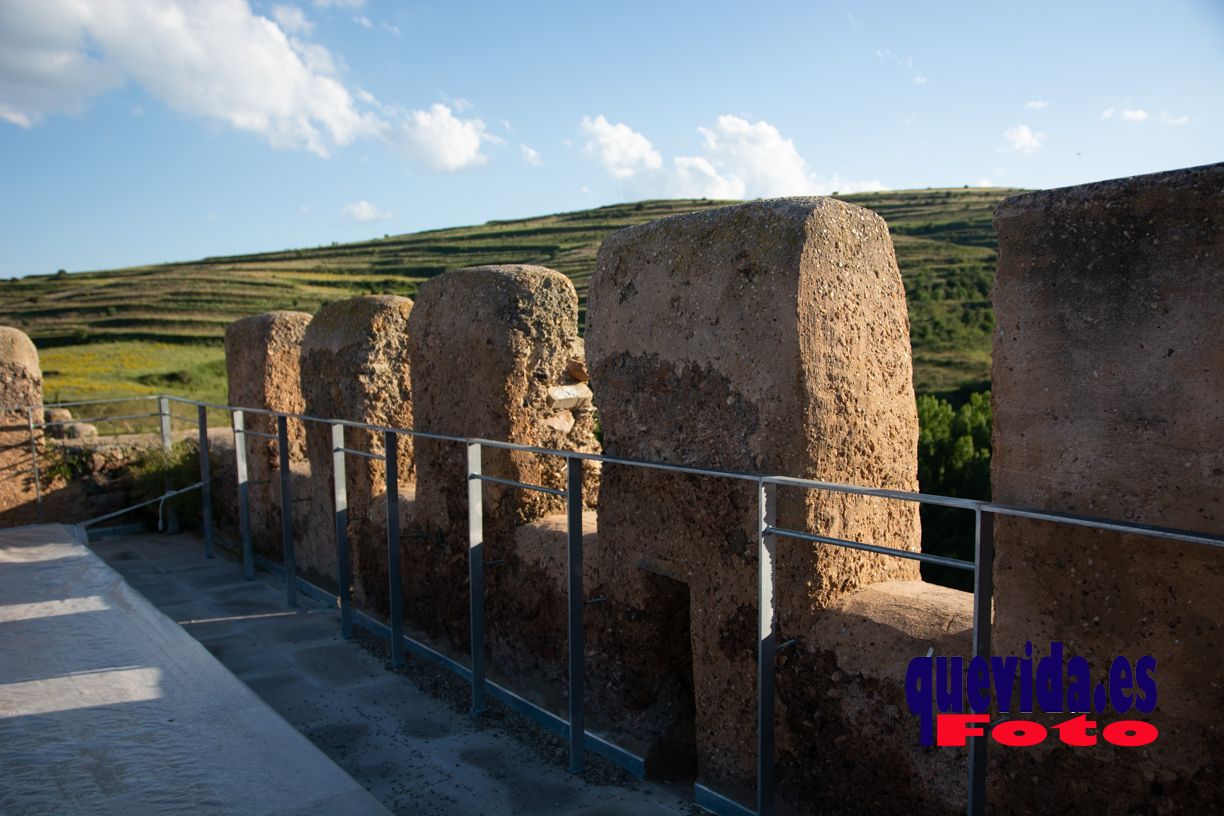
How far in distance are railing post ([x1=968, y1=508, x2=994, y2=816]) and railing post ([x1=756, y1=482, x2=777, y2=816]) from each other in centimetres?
87

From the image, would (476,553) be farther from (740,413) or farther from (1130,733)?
(1130,733)

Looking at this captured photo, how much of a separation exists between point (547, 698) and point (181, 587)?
179 inches

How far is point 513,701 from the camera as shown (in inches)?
213

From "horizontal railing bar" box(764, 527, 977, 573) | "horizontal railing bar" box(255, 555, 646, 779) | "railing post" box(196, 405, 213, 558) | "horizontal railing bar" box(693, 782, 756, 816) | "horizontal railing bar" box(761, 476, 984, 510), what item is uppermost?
"horizontal railing bar" box(761, 476, 984, 510)

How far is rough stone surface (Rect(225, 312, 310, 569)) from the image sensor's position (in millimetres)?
8852

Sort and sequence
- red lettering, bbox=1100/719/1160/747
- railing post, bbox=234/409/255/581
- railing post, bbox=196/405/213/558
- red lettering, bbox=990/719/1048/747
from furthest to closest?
railing post, bbox=196/405/213/558 < railing post, bbox=234/409/255/581 < red lettering, bbox=990/719/1048/747 < red lettering, bbox=1100/719/1160/747

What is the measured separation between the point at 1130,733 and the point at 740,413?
173cm

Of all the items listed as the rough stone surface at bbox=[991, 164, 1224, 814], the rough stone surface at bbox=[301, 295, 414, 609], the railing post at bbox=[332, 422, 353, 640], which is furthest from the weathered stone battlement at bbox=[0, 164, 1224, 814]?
the rough stone surface at bbox=[301, 295, 414, 609]

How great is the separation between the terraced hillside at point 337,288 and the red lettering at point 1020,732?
24378mm

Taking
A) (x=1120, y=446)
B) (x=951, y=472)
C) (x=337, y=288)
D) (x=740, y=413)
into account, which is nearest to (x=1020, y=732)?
(x=1120, y=446)

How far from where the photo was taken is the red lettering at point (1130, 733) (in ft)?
8.63

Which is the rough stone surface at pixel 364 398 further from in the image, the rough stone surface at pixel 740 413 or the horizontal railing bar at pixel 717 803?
the horizontal railing bar at pixel 717 803

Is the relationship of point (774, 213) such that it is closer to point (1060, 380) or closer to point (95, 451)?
point (1060, 380)

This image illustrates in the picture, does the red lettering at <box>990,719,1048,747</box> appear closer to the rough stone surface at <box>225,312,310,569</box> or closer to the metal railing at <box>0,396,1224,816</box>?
the metal railing at <box>0,396,1224,816</box>
